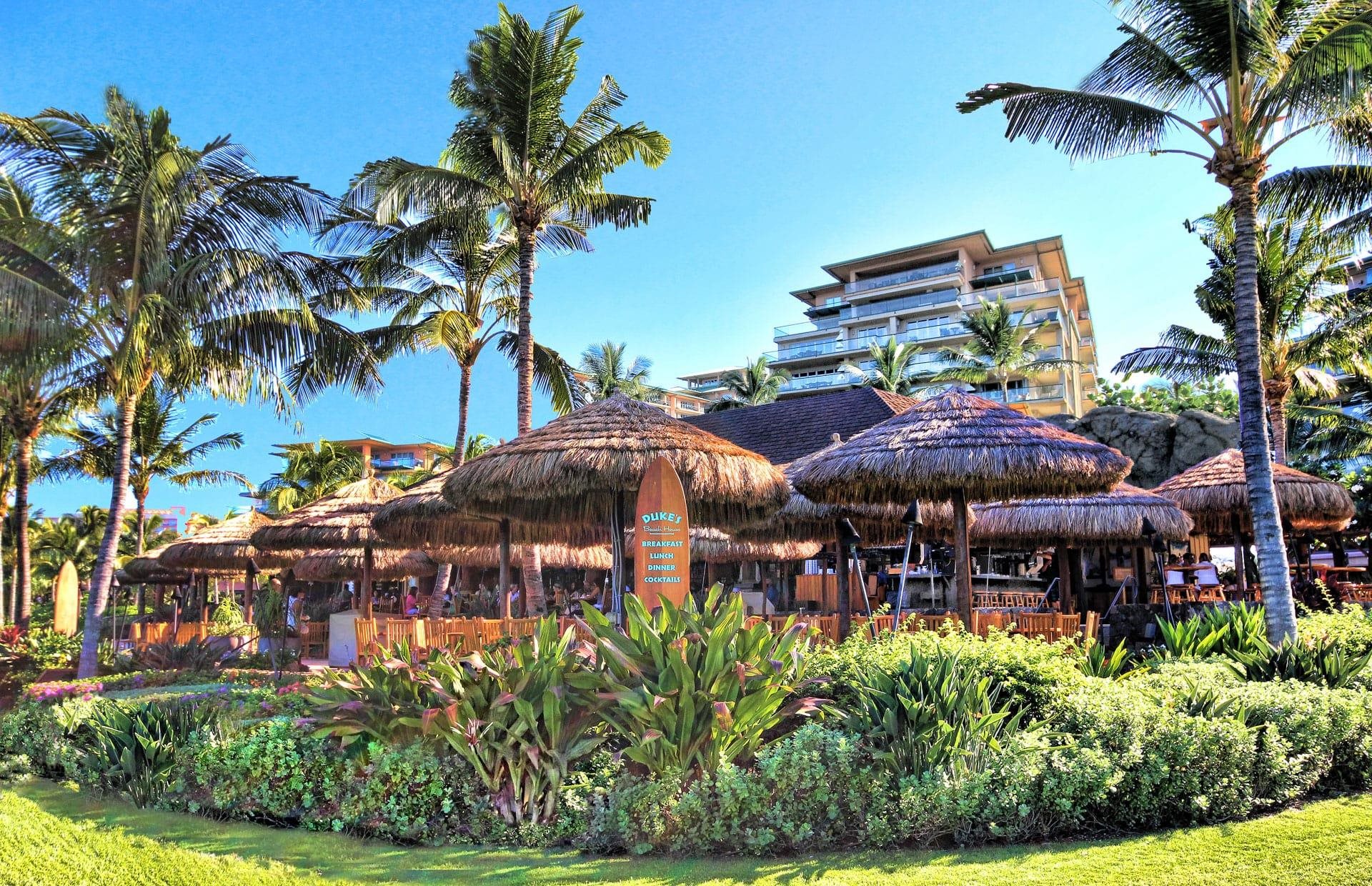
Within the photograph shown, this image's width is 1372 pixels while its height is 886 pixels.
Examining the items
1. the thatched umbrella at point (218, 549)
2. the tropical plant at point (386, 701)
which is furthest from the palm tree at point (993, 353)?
the tropical plant at point (386, 701)

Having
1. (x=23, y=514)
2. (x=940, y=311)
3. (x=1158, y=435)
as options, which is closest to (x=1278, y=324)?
(x=1158, y=435)

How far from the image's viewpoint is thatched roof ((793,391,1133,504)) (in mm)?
9750

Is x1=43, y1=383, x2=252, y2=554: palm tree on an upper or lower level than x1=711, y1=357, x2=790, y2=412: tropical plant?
lower

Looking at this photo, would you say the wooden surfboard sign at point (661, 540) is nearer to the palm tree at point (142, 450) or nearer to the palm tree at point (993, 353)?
the palm tree at point (142, 450)

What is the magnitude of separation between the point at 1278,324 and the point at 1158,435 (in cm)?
897

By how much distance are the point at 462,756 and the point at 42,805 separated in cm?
340

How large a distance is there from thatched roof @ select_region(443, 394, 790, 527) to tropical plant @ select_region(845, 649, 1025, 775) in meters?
3.45

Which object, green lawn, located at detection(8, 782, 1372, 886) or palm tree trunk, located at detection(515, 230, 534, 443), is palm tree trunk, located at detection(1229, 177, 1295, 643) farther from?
palm tree trunk, located at detection(515, 230, 534, 443)

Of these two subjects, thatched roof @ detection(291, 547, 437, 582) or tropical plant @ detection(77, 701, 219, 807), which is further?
thatched roof @ detection(291, 547, 437, 582)

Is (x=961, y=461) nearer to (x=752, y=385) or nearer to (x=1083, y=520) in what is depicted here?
(x=1083, y=520)

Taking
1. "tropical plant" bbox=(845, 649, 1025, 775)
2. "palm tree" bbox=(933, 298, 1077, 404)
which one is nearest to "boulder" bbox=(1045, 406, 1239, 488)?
"palm tree" bbox=(933, 298, 1077, 404)

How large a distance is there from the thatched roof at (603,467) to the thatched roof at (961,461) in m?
0.75

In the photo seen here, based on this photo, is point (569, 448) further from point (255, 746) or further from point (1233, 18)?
point (1233, 18)

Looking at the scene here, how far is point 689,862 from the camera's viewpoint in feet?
16.3
